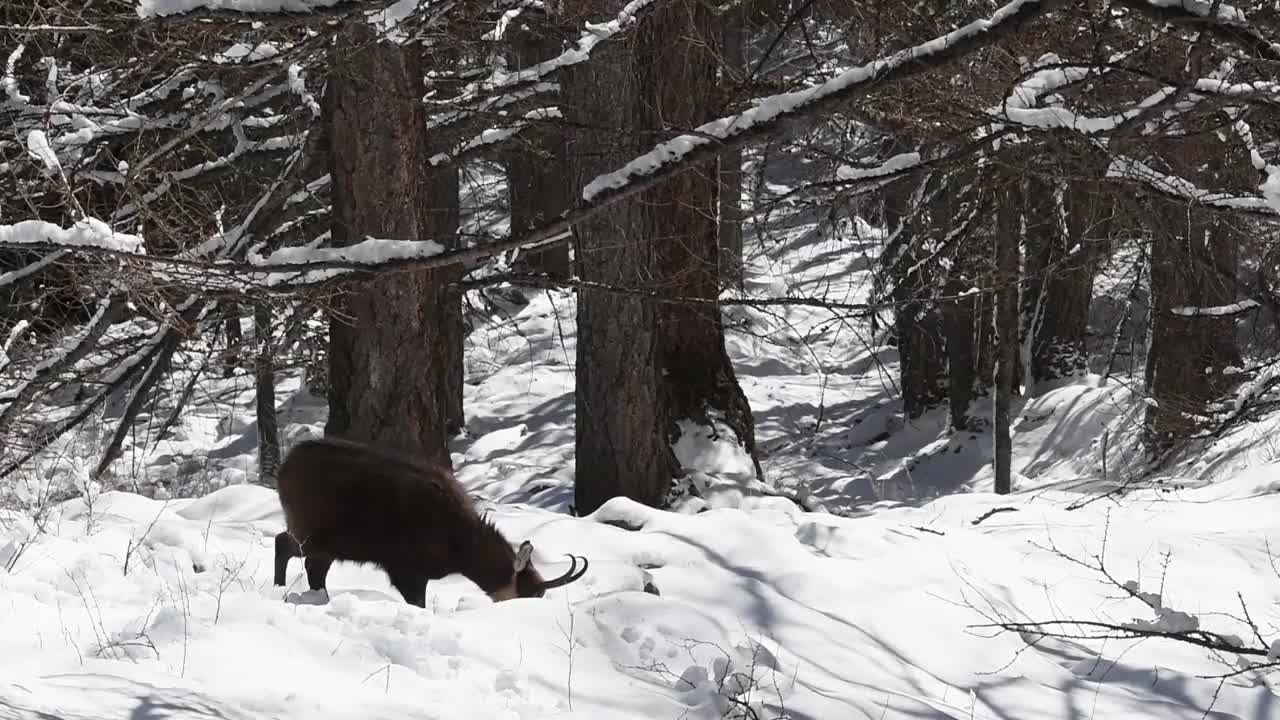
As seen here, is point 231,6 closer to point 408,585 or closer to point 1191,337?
point 408,585

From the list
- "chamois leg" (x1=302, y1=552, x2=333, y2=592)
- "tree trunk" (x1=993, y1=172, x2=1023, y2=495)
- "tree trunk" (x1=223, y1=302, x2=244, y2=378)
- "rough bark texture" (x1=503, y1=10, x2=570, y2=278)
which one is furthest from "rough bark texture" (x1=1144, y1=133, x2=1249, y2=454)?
"tree trunk" (x1=223, y1=302, x2=244, y2=378)

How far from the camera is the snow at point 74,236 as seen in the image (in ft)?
14.1

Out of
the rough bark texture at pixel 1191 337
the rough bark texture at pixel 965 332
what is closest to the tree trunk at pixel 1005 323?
the rough bark texture at pixel 965 332

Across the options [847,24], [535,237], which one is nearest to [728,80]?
[847,24]

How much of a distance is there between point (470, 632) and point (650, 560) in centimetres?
213

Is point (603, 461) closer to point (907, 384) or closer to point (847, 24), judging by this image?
point (847, 24)

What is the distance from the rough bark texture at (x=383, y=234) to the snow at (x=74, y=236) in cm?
276

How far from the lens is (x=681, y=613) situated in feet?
19.3

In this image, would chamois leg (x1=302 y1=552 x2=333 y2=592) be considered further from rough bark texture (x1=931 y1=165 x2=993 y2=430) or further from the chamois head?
rough bark texture (x1=931 y1=165 x2=993 y2=430)

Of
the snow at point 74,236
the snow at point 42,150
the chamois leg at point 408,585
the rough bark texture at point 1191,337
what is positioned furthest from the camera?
the rough bark texture at point 1191,337

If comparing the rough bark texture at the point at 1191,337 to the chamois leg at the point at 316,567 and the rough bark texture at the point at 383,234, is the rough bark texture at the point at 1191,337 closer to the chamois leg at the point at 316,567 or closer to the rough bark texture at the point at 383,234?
the rough bark texture at the point at 383,234

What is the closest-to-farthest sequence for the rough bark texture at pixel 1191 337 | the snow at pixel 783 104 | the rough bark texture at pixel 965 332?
1. the snow at pixel 783 104
2. the rough bark texture at pixel 1191 337
3. the rough bark texture at pixel 965 332

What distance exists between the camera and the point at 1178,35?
5.29 metres

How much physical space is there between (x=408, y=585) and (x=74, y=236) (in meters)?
2.68
